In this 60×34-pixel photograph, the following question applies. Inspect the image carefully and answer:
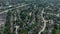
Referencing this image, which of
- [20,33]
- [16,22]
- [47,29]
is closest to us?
[20,33]

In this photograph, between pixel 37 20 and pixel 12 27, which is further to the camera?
pixel 37 20

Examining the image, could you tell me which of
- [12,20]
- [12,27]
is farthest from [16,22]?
[12,27]

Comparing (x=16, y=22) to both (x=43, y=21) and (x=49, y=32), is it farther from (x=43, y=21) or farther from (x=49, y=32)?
(x=49, y=32)

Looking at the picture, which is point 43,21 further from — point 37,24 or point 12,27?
point 12,27

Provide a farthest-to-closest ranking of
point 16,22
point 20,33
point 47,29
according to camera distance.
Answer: point 16,22 < point 47,29 < point 20,33

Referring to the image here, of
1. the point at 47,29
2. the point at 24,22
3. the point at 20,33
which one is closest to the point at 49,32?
the point at 47,29

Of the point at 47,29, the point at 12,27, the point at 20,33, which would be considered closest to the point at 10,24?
the point at 12,27

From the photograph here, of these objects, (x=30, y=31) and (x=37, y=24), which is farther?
(x=37, y=24)

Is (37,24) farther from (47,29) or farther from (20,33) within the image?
(20,33)
